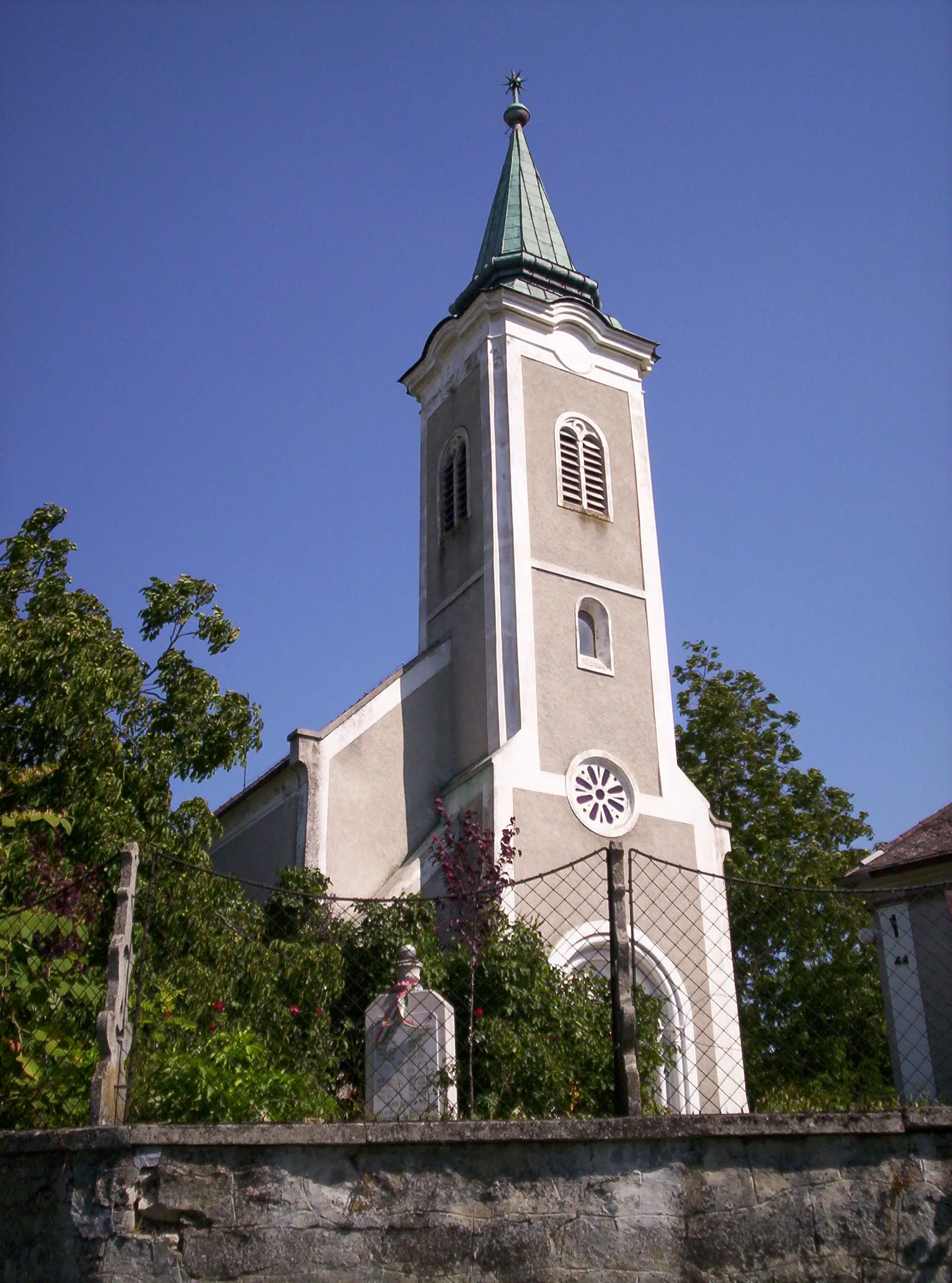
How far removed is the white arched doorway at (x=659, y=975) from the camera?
49.5ft

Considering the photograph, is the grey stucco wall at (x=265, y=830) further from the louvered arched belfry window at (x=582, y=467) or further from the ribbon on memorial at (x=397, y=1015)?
the ribbon on memorial at (x=397, y=1015)

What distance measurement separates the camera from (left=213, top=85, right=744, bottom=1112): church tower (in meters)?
17.2

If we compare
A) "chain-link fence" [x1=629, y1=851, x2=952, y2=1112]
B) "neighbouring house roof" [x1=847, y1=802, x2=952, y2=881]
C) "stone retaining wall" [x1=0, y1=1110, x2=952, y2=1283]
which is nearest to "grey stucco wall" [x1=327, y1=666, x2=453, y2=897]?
"chain-link fence" [x1=629, y1=851, x2=952, y2=1112]

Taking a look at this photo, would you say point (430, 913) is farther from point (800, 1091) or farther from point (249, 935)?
point (800, 1091)

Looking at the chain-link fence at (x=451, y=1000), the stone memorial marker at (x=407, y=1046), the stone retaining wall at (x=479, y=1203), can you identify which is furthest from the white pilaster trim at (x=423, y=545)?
the stone retaining wall at (x=479, y=1203)

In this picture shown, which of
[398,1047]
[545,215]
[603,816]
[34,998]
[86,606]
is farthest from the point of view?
[545,215]

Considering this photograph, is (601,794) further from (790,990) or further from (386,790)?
(790,990)

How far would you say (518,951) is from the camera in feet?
45.8

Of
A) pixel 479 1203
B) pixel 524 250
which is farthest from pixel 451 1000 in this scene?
pixel 524 250

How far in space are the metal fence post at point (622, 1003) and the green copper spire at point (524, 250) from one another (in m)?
16.7

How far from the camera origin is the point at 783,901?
23469 mm

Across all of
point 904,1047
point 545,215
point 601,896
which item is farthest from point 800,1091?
point 545,215

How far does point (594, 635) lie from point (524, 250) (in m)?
8.66

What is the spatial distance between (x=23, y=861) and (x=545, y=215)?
19.0m
